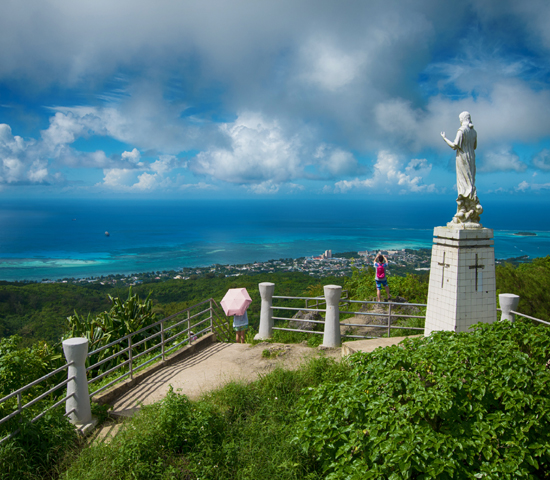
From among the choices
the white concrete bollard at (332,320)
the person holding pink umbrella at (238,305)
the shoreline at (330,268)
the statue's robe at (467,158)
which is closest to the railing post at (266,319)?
the person holding pink umbrella at (238,305)

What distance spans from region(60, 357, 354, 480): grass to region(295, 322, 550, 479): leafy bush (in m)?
0.56

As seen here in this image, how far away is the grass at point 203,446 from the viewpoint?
4.21m

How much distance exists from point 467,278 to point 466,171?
89.0 inches

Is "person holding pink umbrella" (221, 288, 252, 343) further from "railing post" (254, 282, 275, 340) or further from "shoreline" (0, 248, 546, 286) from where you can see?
"shoreline" (0, 248, 546, 286)

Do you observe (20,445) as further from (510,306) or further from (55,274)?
(55,274)

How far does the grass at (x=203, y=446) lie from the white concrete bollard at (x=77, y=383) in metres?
0.83

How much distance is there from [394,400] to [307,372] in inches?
118

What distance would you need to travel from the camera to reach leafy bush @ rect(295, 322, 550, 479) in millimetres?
3236

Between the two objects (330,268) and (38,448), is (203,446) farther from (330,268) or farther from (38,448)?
(330,268)

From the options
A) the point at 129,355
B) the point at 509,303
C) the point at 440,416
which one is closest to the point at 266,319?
the point at 129,355

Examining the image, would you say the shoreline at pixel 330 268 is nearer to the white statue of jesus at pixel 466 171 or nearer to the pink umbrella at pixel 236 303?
the pink umbrella at pixel 236 303

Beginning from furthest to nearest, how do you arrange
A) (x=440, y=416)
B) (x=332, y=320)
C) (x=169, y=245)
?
(x=169, y=245) → (x=332, y=320) → (x=440, y=416)

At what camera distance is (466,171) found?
25.8 ft

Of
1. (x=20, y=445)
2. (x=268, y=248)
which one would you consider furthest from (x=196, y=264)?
(x=20, y=445)
